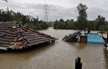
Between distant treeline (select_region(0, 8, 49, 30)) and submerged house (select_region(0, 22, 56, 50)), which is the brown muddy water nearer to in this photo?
submerged house (select_region(0, 22, 56, 50))

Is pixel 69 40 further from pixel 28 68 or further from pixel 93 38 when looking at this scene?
pixel 28 68

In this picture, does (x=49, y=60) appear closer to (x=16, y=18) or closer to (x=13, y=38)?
(x=13, y=38)

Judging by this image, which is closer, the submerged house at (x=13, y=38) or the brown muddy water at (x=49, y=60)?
the brown muddy water at (x=49, y=60)

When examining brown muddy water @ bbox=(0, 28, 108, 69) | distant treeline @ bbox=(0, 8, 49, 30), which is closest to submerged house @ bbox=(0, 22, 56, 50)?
brown muddy water @ bbox=(0, 28, 108, 69)

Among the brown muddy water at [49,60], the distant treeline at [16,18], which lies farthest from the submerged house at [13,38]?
the distant treeline at [16,18]

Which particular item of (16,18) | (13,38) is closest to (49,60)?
(13,38)

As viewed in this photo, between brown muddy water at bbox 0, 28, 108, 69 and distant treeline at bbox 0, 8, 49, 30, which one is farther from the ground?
distant treeline at bbox 0, 8, 49, 30

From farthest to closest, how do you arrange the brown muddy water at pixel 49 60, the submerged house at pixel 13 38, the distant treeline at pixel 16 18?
the distant treeline at pixel 16 18, the submerged house at pixel 13 38, the brown muddy water at pixel 49 60

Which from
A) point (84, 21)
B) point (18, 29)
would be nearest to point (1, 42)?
point (18, 29)

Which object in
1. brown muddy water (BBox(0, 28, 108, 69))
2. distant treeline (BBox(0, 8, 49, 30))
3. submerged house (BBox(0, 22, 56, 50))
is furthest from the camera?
distant treeline (BBox(0, 8, 49, 30))

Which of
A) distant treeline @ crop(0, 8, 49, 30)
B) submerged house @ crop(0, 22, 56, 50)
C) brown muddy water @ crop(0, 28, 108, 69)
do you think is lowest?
brown muddy water @ crop(0, 28, 108, 69)

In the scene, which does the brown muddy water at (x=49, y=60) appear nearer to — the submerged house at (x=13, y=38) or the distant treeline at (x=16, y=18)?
the submerged house at (x=13, y=38)

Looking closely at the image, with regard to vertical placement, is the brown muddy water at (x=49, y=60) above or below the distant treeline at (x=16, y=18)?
below

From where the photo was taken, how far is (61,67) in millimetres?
4543
